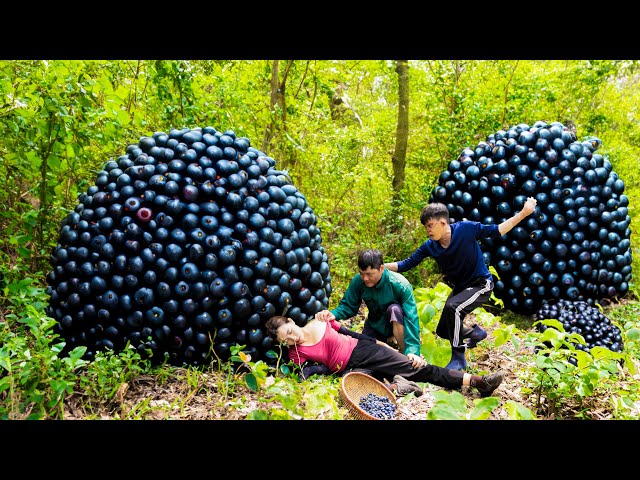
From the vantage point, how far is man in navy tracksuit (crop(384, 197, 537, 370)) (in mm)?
3879

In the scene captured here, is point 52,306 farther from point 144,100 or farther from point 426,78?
point 426,78

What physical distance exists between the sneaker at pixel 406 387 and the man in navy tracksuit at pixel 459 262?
0.50 metres

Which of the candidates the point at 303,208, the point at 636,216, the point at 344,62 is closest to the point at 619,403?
the point at 303,208

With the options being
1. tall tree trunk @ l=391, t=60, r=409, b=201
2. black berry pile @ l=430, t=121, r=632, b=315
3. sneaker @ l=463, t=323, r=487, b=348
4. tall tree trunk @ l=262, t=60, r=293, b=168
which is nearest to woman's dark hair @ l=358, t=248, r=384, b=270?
sneaker @ l=463, t=323, r=487, b=348

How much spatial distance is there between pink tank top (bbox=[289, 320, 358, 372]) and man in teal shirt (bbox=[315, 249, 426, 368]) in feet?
0.45

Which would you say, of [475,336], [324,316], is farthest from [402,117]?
[324,316]

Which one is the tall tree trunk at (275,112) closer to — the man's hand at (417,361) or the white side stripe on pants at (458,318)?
the white side stripe on pants at (458,318)

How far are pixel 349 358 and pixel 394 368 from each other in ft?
0.96

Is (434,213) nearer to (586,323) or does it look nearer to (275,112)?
(586,323)

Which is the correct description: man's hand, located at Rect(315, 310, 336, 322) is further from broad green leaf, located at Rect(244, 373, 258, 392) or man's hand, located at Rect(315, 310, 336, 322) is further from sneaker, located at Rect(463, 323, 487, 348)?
broad green leaf, located at Rect(244, 373, 258, 392)

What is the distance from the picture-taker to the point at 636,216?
761 cm

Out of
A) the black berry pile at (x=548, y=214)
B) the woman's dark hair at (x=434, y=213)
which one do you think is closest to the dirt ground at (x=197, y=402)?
the woman's dark hair at (x=434, y=213)

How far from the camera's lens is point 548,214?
17.3 ft
